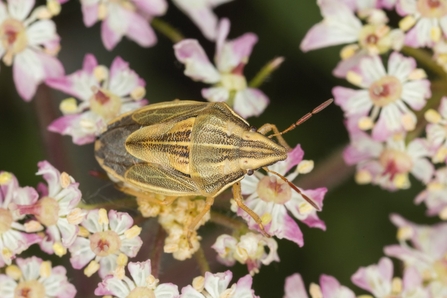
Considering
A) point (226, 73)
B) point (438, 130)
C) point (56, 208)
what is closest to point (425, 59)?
point (438, 130)

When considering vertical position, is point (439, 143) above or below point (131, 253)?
above

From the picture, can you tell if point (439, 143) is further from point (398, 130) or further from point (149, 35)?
point (149, 35)

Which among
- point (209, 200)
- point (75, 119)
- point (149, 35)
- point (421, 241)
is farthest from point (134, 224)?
point (421, 241)

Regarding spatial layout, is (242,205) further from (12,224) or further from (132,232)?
(12,224)

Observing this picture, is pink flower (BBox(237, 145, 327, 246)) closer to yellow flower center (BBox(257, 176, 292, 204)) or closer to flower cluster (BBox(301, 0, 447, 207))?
yellow flower center (BBox(257, 176, 292, 204))

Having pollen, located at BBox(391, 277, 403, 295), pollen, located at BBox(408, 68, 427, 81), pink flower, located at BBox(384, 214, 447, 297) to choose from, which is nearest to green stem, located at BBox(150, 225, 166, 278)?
pollen, located at BBox(391, 277, 403, 295)

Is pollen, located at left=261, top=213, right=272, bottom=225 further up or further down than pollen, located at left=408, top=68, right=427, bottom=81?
further down
